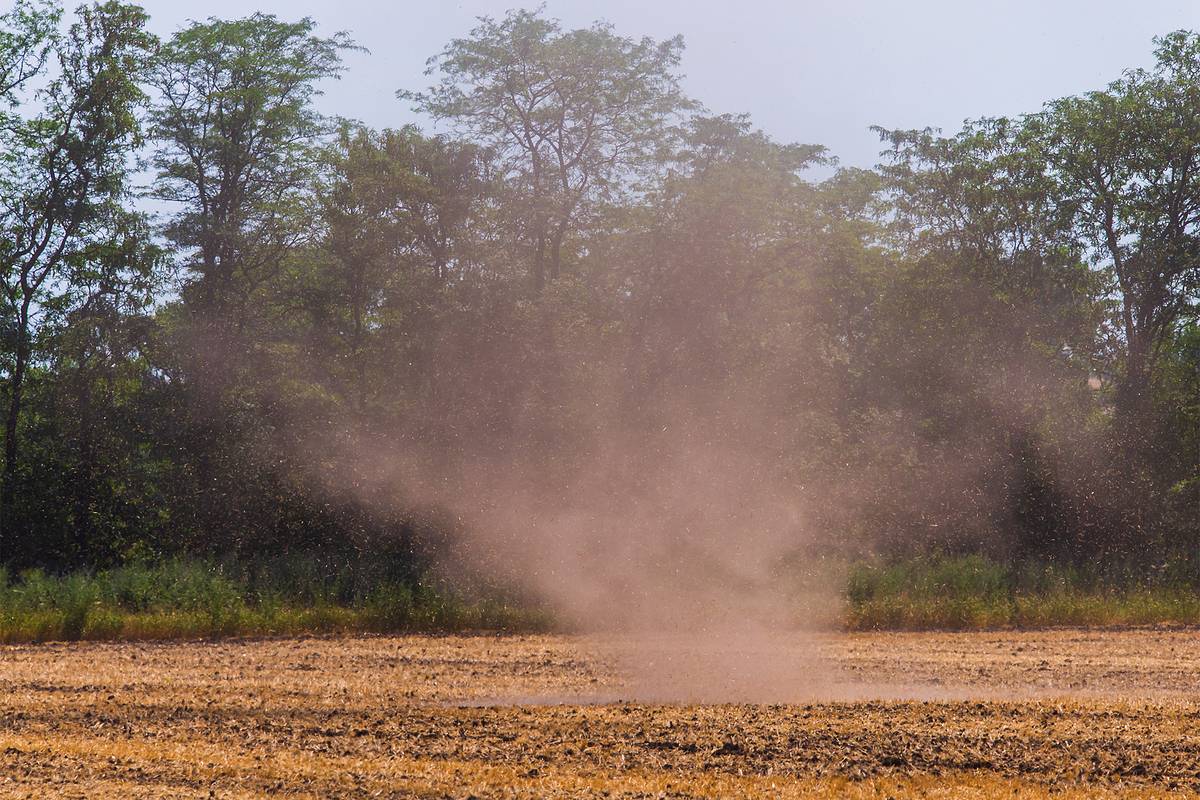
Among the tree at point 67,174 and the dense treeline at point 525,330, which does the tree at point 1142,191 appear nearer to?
the dense treeline at point 525,330

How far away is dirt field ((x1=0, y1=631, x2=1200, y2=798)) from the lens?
6.89 meters

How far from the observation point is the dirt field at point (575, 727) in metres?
6.89

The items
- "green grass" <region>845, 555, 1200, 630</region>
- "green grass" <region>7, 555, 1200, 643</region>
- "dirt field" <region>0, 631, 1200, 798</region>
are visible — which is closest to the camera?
"dirt field" <region>0, 631, 1200, 798</region>

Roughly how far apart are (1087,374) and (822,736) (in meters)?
17.5

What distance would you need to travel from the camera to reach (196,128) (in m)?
25.2

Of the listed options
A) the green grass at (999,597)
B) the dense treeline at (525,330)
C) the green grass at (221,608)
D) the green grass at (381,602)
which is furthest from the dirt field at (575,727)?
the dense treeline at (525,330)

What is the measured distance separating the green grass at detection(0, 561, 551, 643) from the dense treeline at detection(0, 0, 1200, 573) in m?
2.81

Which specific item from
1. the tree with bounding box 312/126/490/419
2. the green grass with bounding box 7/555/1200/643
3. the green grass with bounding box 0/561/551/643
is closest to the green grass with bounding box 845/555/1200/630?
the green grass with bounding box 7/555/1200/643

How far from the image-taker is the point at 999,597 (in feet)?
57.1

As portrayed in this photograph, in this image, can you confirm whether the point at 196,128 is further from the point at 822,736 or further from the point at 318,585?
the point at 822,736

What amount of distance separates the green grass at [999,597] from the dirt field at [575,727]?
11.9ft

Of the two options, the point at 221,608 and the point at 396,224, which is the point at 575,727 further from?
the point at 396,224

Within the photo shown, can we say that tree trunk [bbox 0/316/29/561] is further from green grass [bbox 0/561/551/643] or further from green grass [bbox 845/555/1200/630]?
green grass [bbox 845/555/1200/630]

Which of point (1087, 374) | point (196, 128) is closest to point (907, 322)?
point (1087, 374)
